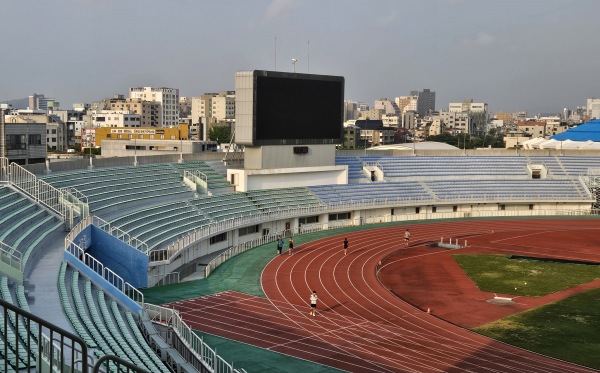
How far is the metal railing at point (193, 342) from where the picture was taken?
19688mm

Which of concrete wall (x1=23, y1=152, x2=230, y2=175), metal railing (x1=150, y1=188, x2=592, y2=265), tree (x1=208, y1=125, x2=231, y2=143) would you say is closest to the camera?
metal railing (x1=150, y1=188, x2=592, y2=265)

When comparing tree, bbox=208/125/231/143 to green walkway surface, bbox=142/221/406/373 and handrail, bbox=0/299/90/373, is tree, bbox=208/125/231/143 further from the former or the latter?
handrail, bbox=0/299/90/373

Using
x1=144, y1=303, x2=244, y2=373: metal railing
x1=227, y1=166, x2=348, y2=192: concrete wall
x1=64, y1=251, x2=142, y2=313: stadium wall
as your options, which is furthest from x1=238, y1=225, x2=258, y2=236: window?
x1=64, y1=251, x2=142, y2=313: stadium wall

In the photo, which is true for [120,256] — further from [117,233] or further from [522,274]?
[522,274]

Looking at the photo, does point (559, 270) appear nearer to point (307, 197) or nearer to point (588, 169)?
point (307, 197)

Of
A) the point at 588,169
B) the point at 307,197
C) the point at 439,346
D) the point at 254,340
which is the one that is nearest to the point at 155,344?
the point at 254,340

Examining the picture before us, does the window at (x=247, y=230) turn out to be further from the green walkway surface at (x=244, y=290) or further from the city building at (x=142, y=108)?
the city building at (x=142, y=108)

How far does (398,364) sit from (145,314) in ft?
27.0

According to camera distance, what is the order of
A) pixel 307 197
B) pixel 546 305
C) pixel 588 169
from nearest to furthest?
pixel 546 305
pixel 307 197
pixel 588 169

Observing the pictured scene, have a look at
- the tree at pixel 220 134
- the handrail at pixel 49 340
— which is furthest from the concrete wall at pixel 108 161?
the tree at pixel 220 134

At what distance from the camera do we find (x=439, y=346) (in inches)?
938

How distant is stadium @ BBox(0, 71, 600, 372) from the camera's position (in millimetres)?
19484

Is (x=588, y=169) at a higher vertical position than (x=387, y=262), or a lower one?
higher

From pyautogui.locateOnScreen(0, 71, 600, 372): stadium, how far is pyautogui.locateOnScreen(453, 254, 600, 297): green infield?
3.57m
